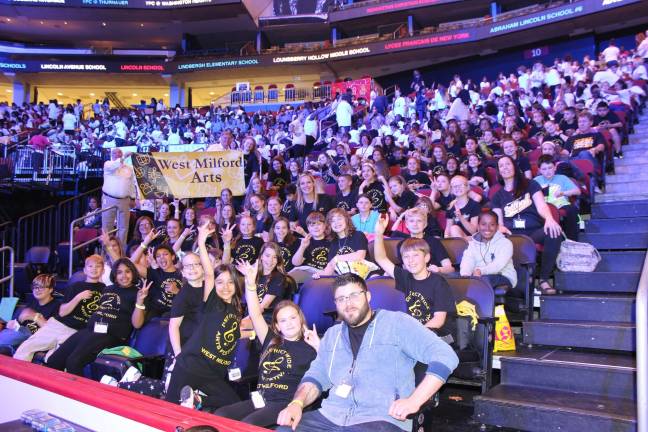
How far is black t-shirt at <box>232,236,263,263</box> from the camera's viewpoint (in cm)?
568

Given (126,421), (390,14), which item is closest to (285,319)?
(126,421)

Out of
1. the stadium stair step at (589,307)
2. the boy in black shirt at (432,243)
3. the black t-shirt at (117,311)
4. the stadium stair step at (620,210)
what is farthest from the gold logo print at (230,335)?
the stadium stair step at (620,210)

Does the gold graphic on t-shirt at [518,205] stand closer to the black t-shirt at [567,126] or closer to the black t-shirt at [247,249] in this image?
the black t-shirt at [247,249]

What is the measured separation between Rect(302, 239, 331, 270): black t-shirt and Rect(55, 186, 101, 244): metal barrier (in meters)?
6.59

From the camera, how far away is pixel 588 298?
12.9ft

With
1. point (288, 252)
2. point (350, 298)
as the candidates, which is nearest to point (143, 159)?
point (288, 252)

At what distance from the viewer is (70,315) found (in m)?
4.90

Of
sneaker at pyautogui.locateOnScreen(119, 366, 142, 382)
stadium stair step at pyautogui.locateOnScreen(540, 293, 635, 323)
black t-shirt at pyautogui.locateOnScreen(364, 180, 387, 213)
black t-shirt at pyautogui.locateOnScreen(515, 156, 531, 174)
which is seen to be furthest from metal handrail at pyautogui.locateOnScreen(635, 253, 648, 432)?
black t-shirt at pyautogui.locateOnScreen(515, 156, 531, 174)

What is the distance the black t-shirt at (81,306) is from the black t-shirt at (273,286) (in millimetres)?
1607

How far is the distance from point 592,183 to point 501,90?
278 inches

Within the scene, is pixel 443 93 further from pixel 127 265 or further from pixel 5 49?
pixel 5 49

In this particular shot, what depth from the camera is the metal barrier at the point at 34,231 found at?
9568 millimetres

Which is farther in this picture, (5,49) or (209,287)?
(5,49)

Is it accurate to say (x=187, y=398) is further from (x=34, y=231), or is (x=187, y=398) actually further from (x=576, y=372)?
(x=34, y=231)
